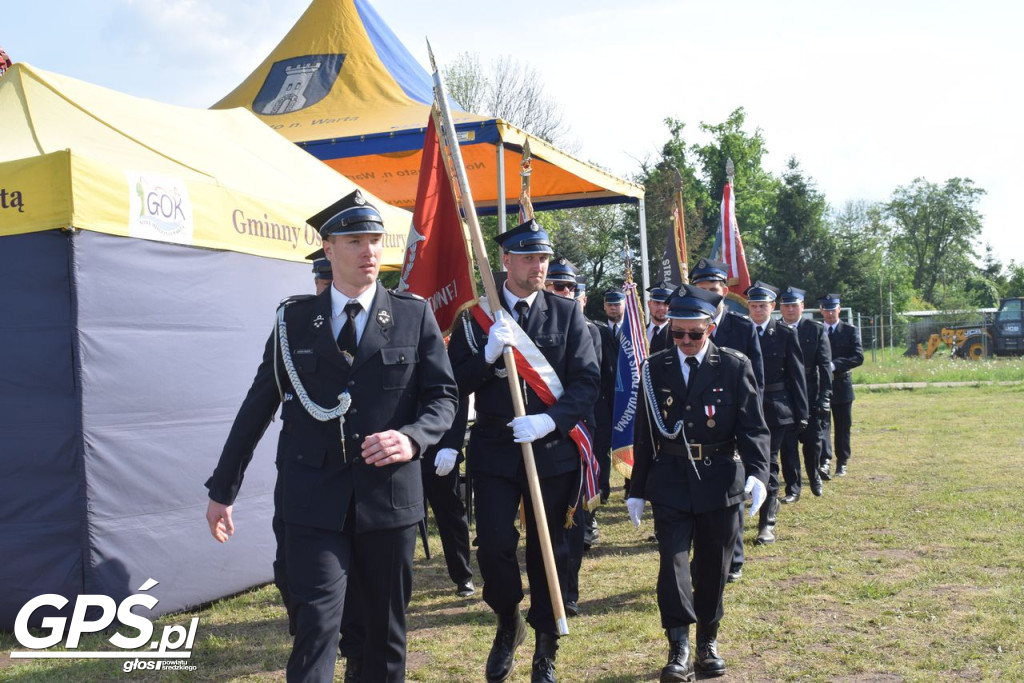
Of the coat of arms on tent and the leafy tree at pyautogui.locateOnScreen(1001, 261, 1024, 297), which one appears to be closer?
the coat of arms on tent

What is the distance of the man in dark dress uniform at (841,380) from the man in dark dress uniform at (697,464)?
703cm

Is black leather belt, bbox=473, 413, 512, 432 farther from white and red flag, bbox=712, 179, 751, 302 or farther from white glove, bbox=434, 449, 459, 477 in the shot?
white and red flag, bbox=712, 179, 751, 302

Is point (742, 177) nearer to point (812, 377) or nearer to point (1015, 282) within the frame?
point (1015, 282)

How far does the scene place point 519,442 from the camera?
15.9ft

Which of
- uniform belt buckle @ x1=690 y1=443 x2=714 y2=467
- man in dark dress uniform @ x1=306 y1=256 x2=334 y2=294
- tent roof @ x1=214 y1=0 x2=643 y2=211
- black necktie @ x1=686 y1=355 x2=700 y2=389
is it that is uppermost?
tent roof @ x1=214 y1=0 x2=643 y2=211

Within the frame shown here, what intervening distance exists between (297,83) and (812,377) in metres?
7.74

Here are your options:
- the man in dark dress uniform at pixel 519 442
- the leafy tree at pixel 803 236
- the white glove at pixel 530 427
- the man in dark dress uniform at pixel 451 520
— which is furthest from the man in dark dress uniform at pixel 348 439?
the leafy tree at pixel 803 236

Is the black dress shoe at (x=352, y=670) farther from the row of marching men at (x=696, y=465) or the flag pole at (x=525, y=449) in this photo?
the row of marching men at (x=696, y=465)


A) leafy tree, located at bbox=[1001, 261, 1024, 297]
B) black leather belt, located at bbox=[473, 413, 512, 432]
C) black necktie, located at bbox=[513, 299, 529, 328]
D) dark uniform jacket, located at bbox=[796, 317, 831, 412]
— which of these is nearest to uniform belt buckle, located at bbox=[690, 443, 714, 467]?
black leather belt, located at bbox=[473, 413, 512, 432]

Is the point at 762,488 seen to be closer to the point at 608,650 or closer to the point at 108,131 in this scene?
the point at 608,650

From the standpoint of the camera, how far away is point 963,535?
326 inches

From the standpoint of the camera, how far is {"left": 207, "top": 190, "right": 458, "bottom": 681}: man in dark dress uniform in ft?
11.6

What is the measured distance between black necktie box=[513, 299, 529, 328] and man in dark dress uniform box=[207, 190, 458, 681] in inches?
49.7

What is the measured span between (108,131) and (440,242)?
280 centimetres
